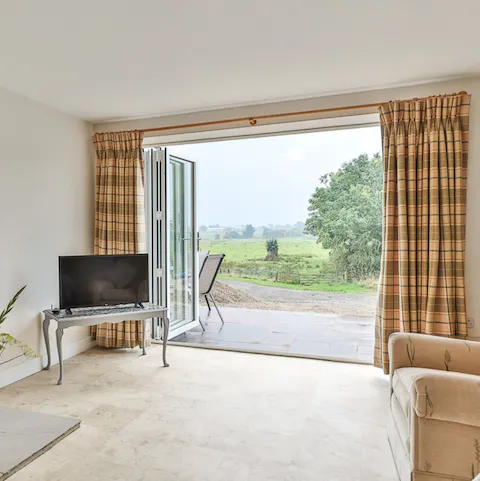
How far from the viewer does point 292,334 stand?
490 cm

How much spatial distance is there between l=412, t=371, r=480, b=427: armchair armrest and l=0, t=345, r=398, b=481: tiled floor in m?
0.58

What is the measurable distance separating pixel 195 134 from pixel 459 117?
233cm

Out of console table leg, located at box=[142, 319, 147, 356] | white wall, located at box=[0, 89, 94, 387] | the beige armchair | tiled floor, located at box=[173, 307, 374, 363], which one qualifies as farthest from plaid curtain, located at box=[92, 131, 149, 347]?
the beige armchair

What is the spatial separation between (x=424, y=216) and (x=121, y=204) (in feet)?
9.28

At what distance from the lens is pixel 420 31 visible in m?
2.30

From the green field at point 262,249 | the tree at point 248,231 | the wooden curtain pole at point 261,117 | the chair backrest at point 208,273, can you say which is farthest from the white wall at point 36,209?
the tree at point 248,231

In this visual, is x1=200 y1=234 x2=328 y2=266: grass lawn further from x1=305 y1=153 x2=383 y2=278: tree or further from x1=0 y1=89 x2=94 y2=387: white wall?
x1=0 y1=89 x2=94 y2=387: white wall

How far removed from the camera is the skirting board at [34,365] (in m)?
3.22

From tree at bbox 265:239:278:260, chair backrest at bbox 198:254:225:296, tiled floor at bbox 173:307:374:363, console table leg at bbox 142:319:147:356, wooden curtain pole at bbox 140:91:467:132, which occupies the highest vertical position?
wooden curtain pole at bbox 140:91:467:132

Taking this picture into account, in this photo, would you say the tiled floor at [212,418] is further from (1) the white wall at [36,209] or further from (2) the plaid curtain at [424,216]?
(2) the plaid curtain at [424,216]

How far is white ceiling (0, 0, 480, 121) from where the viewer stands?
2041mm

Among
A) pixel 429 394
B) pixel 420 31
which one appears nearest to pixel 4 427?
pixel 429 394

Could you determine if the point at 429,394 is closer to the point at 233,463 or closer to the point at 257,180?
the point at 233,463

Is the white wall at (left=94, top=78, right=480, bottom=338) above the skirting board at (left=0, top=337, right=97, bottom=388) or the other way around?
above
